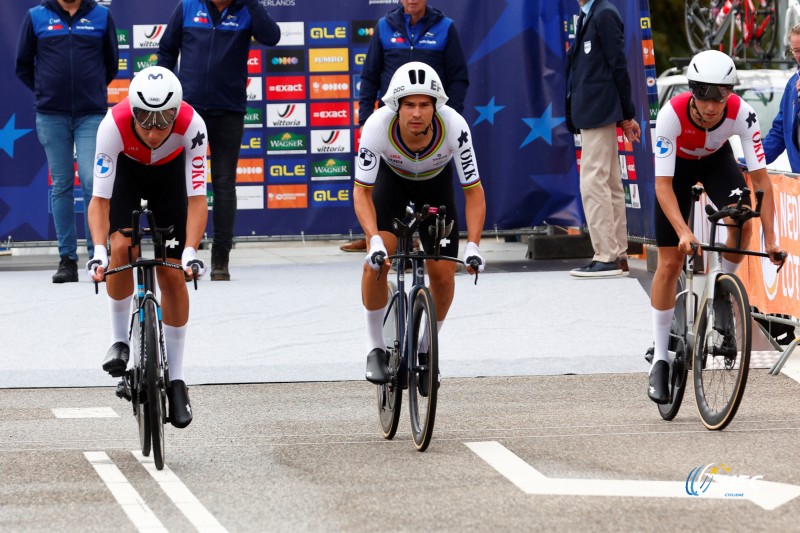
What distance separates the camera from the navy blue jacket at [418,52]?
43.8ft

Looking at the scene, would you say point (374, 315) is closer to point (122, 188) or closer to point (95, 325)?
point (122, 188)

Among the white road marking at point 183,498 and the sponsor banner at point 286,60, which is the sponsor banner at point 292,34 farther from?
the white road marking at point 183,498

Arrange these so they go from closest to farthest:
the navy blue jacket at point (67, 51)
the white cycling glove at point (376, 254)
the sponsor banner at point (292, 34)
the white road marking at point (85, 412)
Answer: the white cycling glove at point (376, 254), the white road marking at point (85, 412), the navy blue jacket at point (67, 51), the sponsor banner at point (292, 34)

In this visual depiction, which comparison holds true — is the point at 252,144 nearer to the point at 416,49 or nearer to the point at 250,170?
the point at 250,170

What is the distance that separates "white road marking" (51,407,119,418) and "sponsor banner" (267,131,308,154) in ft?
20.5

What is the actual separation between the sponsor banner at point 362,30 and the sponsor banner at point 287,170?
4.16ft

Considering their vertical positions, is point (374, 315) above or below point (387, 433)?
above

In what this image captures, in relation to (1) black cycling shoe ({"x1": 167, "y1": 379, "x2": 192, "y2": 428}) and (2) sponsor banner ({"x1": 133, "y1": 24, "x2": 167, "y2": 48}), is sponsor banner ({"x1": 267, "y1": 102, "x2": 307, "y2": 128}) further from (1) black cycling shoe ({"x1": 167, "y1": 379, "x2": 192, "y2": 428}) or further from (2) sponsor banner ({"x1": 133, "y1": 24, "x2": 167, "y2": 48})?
(1) black cycling shoe ({"x1": 167, "y1": 379, "x2": 192, "y2": 428})

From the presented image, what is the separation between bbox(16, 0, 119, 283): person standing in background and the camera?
13.2 meters

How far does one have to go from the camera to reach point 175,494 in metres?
6.68

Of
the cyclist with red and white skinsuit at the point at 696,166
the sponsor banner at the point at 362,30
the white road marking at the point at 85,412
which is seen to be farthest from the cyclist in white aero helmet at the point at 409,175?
the sponsor banner at the point at 362,30

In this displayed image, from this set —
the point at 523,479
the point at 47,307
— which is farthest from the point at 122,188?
the point at 47,307

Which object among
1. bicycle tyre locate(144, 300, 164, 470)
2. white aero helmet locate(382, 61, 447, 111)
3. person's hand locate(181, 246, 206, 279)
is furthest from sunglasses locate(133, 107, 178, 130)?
white aero helmet locate(382, 61, 447, 111)

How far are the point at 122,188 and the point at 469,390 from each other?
2.58 metres
